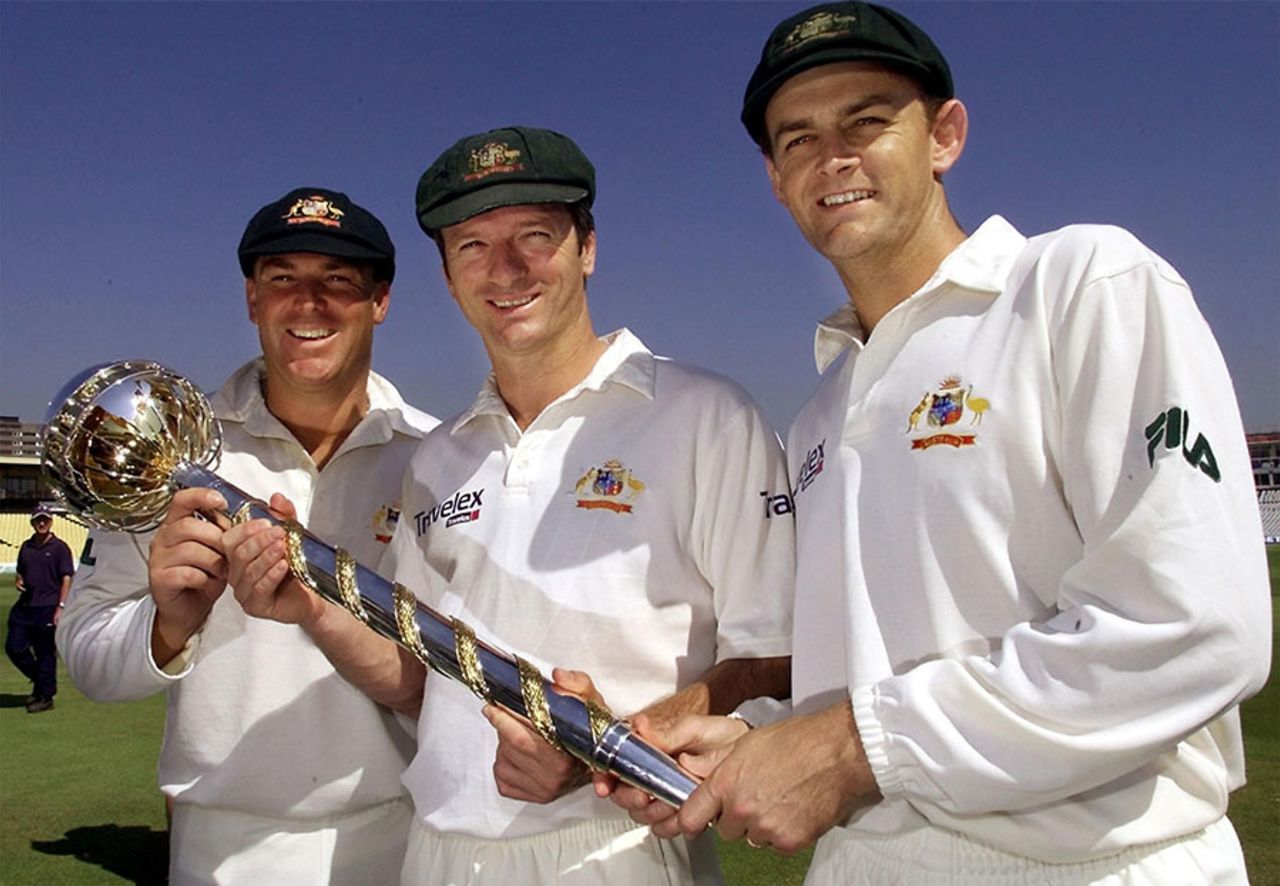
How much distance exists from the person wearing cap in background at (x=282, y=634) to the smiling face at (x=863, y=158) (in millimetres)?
1595

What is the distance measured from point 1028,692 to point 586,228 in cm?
184

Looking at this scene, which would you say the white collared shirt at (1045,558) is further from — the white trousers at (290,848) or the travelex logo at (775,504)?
the white trousers at (290,848)

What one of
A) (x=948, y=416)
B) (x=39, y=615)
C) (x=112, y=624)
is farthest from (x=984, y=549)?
(x=39, y=615)

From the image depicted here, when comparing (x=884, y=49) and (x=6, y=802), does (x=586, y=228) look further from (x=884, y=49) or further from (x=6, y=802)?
(x=6, y=802)

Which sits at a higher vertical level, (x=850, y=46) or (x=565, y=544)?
(x=850, y=46)

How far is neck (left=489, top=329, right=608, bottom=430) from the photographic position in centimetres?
294

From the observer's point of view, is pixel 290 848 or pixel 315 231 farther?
pixel 315 231

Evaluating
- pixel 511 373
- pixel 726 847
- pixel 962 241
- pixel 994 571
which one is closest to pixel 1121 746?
pixel 994 571

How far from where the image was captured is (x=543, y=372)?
2.95m

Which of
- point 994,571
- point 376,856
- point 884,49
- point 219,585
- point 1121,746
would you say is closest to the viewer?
point 1121,746

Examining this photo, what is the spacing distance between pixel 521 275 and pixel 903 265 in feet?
3.41

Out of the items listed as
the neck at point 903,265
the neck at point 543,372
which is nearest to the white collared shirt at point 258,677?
the neck at point 543,372

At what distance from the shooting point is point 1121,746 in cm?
163

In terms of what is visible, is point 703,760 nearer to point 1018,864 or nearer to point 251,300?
point 1018,864
